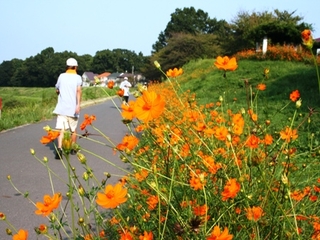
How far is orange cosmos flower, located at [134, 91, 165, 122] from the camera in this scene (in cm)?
120

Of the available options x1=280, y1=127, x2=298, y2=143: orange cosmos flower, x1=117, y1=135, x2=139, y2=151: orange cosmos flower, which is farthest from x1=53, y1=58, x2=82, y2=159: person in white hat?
x1=280, y1=127, x2=298, y2=143: orange cosmos flower

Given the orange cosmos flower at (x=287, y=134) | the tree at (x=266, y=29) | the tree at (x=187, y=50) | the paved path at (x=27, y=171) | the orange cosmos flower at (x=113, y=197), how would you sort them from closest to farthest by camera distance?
1. the orange cosmos flower at (x=113, y=197)
2. the orange cosmos flower at (x=287, y=134)
3. the paved path at (x=27, y=171)
4. the tree at (x=266, y=29)
5. the tree at (x=187, y=50)

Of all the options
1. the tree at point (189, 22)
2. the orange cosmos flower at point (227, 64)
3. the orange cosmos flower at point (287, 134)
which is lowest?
the orange cosmos flower at point (287, 134)

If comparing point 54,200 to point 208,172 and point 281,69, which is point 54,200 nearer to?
point 208,172

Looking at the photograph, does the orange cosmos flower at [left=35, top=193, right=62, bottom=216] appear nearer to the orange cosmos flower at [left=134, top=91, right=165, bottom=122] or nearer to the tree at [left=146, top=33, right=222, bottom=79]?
the orange cosmos flower at [left=134, top=91, right=165, bottom=122]

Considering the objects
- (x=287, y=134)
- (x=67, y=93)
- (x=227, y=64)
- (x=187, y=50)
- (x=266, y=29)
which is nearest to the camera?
(x=287, y=134)

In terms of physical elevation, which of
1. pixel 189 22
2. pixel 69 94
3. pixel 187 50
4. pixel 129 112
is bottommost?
pixel 69 94

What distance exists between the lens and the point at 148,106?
124 cm

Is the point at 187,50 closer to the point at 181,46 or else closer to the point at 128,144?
the point at 181,46

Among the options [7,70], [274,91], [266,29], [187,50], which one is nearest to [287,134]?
[274,91]

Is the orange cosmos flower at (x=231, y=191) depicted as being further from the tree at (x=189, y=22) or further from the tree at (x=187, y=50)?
the tree at (x=189, y=22)

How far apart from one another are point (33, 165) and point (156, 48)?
6514cm

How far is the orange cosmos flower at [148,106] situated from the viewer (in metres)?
1.20

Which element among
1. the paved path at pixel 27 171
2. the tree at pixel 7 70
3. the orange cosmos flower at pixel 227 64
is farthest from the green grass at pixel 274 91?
the tree at pixel 7 70
